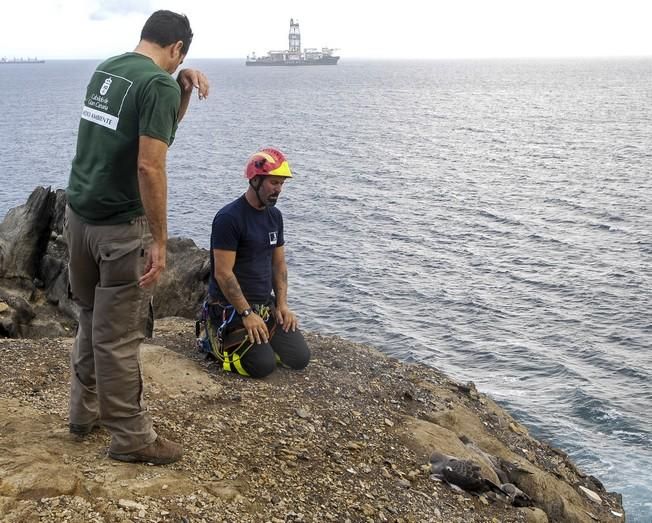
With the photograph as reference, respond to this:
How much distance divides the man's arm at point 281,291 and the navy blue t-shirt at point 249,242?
0.14 meters

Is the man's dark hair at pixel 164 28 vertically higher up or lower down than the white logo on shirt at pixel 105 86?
higher up

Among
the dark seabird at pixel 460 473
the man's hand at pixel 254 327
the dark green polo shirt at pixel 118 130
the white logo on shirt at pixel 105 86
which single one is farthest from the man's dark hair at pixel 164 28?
the dark seabird at pixel 460 473

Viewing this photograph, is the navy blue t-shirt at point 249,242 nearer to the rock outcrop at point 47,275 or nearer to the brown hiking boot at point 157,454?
the brown hiking boot at point 157,454

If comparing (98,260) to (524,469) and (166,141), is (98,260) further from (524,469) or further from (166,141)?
(524,469)

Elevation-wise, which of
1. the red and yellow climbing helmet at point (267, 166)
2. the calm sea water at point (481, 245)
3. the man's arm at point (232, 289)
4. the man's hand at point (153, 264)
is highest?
the red and yellow climbing helmet at point (267, 166)

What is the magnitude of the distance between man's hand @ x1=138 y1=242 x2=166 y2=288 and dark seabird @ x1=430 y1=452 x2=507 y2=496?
4.23m

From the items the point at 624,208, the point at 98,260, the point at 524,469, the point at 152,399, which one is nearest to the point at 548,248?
the point at 624,208

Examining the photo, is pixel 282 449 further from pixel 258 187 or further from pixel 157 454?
pixel 258 187

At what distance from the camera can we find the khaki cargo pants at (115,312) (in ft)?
20.7

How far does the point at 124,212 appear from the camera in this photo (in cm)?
630

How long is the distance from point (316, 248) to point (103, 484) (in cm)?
2779

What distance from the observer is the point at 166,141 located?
19.6 ft

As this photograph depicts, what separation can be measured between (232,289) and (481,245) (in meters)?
25.9

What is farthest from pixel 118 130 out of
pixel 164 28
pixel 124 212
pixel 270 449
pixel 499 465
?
pixel 499 465
